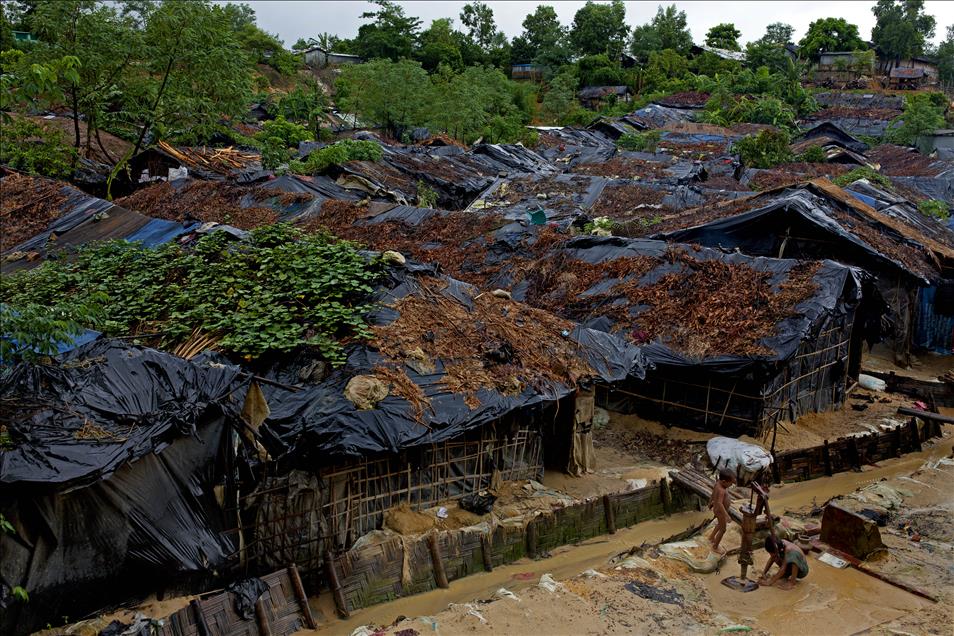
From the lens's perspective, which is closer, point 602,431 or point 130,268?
point 130,268

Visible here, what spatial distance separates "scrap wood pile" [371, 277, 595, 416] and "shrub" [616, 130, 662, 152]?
99.8 feet

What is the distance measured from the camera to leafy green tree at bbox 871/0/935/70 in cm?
6153

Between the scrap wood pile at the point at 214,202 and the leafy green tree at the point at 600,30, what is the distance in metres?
48.2

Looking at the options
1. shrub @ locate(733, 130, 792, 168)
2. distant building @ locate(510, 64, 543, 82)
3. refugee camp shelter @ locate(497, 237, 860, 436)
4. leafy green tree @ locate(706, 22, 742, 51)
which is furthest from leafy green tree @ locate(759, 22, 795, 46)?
refugee camp shelter @ locate(497, 237, 860, 436)

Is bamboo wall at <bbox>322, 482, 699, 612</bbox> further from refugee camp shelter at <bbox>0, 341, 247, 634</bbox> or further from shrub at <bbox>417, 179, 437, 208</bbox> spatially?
shrub at <bbox>417, 179, 437, 208</bbox>

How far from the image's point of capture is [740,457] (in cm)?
1024

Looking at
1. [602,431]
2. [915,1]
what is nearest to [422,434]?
[602,431]

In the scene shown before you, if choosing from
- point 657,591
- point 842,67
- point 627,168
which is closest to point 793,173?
point 627,168

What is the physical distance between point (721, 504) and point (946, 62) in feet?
227

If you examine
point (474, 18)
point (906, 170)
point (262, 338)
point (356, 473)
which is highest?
point (474, 18)

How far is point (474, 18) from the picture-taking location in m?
63.0

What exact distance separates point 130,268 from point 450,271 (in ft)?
20.9

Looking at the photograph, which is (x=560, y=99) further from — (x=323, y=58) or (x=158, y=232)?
(x=158, y=232)

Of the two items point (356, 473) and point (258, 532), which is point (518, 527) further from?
point (258, 532)
